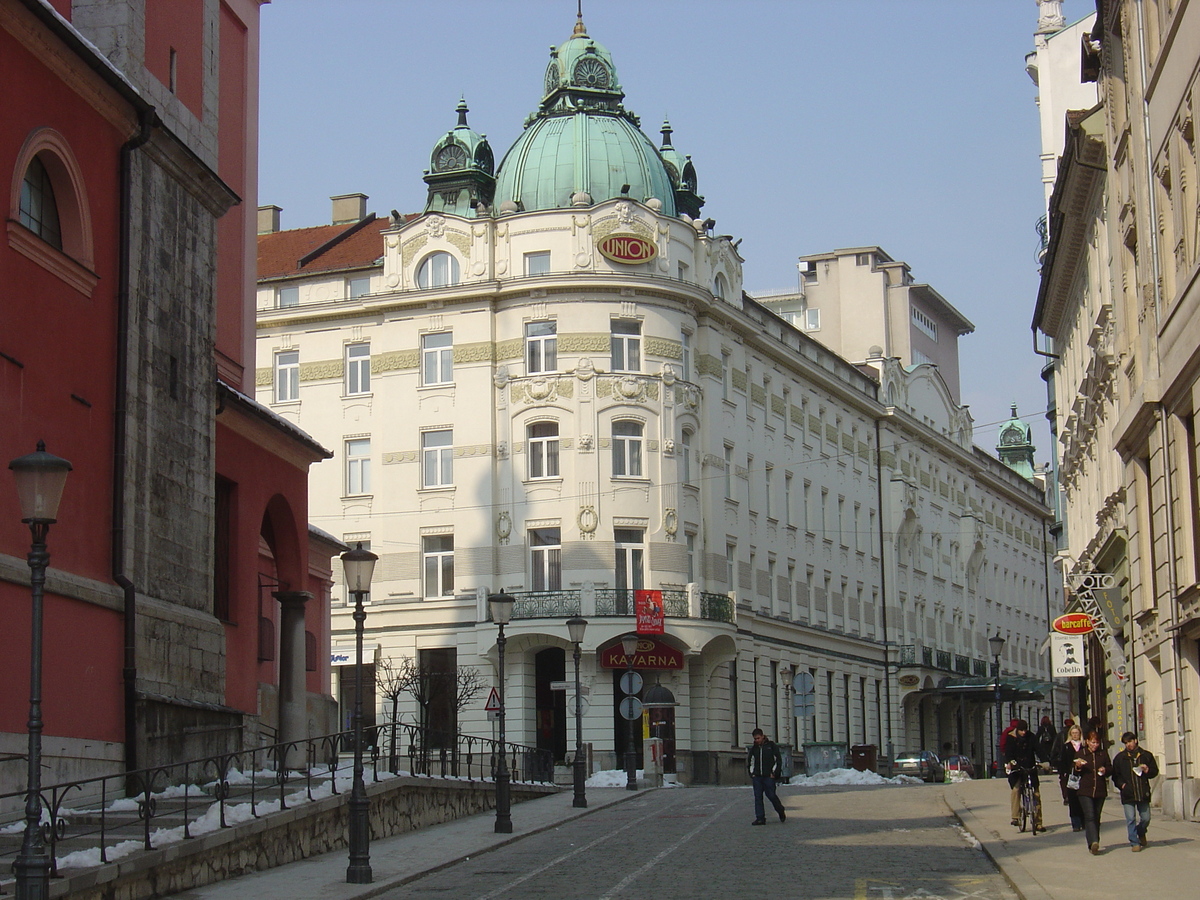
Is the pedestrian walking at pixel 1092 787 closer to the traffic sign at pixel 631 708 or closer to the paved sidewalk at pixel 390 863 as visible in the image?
the paved sidewalk at pixel 390 863

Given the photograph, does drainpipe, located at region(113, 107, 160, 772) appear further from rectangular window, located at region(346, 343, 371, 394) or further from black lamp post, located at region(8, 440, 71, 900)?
rectangular window, located at region(346, 343, 371, 394)

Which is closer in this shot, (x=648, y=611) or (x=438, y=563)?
(x=648, y=611)

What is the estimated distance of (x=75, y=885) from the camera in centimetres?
1356

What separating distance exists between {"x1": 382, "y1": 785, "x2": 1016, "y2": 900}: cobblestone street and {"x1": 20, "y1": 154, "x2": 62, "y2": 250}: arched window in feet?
27.1

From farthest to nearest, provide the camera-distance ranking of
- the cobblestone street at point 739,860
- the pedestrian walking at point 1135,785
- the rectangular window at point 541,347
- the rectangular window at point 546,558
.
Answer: the rectangular window at point 541,347, the rectangular window at point 546,558, the pedestrian walking at point 1135,785, the cobblestone street at point 739,860

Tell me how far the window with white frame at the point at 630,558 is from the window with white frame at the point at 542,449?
2.79 m

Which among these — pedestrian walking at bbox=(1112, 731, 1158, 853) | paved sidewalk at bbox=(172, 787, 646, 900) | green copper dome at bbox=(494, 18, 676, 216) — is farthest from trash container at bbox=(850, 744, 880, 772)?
pedestrian walking at bbox=(1112, 731, 1158, 853)

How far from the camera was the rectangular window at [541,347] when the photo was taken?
169 feet

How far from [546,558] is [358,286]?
11547 millimetres

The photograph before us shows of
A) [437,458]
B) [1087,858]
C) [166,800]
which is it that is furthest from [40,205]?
[437,458]

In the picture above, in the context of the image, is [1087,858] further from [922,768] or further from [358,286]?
[358,286]

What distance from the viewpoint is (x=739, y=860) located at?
65.4 feet

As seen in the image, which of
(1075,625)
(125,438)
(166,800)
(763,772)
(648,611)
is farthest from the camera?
(648,611)

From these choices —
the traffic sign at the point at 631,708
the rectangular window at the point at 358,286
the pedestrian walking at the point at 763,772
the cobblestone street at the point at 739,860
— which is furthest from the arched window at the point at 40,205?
the rectangular window at the point at 358,286
